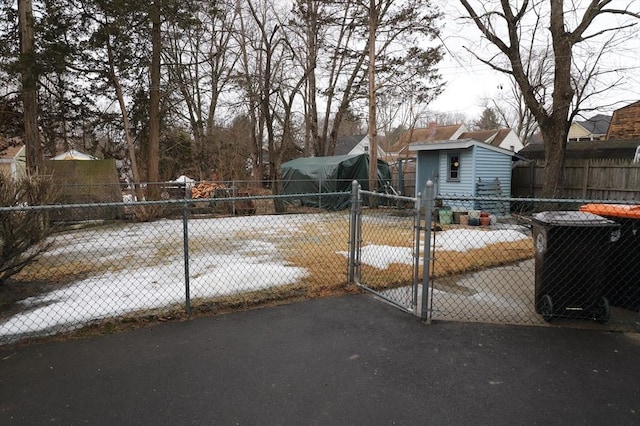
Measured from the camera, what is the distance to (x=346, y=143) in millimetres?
47031

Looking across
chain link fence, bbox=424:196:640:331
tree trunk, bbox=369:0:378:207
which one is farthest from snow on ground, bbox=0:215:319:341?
tree trunk, bbox=369:0:378:207

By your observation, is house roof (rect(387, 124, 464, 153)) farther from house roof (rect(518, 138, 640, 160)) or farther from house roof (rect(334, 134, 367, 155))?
house roof (rect(518, 138, 640, 160))

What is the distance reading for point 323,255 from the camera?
23.3 feet

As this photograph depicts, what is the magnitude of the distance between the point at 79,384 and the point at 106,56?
1545 centimetres

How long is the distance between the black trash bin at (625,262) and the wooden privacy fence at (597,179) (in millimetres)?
10432

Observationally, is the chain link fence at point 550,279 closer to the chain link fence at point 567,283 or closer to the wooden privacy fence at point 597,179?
the chain link fence at point 567,283

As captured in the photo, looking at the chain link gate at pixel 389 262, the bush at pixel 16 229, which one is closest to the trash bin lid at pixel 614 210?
the chain link gate at pixel 389 262

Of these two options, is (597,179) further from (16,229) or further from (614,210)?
(16,229)

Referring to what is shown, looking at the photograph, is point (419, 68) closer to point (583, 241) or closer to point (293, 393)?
point (583, 241)

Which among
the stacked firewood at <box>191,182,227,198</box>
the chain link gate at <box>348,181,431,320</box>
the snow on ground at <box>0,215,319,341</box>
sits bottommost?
the snow on ground at <box>0,215,319,341</box>

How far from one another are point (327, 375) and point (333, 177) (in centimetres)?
1439

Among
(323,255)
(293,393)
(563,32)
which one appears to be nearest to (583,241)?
(293,393)

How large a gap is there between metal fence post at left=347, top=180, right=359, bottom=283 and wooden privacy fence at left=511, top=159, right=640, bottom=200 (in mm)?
11695

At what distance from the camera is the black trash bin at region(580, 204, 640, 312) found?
13.1ft
